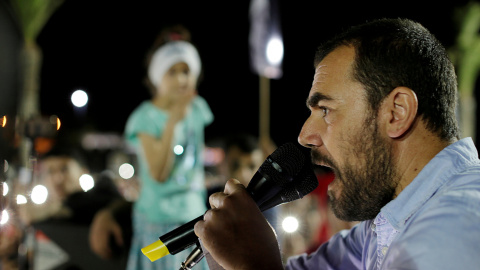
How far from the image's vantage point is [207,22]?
Answer: 21141 mm

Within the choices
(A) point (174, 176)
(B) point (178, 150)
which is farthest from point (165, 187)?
(B) point (178, 150)

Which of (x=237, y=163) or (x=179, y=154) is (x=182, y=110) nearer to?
(x=179, y=154)

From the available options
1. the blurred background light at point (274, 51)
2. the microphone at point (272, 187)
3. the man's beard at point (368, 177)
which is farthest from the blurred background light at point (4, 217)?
the blurred background light at point (274, 51)

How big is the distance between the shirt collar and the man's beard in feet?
0.28

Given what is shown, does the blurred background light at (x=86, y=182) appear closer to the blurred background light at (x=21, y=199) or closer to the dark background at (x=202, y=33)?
the blurred background light at (x=21, y=199)

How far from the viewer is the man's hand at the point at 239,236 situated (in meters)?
1.24

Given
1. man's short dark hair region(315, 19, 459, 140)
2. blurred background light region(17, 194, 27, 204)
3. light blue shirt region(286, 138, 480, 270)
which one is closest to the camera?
light blue shirt region(286, 138, 480, 270)

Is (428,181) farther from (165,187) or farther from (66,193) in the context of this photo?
(66,193)

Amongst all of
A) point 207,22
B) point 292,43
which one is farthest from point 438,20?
point 207,22

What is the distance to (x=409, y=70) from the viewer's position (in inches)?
56.7

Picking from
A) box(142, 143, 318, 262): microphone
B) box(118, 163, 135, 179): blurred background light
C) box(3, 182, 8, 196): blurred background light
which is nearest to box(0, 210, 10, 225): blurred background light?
box(3, 182, 8, 196): blurred background light

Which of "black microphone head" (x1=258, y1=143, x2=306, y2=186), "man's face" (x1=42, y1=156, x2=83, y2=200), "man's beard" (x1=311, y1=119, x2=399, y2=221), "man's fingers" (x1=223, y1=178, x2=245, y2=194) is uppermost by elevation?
"man's face" (x1=42, y1=156, x2=83, y2=200)

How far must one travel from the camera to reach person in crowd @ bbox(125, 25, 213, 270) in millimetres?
2988

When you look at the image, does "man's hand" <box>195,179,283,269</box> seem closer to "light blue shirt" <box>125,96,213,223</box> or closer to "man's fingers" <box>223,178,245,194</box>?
"man's fingers" <box>223,178,245,194</box>
